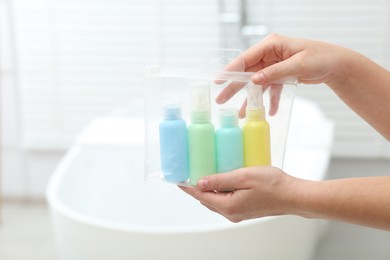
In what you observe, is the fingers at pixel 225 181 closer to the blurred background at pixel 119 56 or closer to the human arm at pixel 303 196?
the human arm at pixel 303 196

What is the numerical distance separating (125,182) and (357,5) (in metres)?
1.07

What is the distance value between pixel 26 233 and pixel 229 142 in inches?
→ 71.7

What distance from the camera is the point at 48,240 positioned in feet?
8.52

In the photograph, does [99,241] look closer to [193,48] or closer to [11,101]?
[193,48]

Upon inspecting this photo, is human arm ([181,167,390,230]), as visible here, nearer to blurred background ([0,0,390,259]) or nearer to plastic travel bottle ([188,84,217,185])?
plastic travel bottle ([188,84,217,185])

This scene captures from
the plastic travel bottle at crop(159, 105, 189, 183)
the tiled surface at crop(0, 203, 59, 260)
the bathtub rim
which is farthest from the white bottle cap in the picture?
the tiled surface at crop(0, 203, 59, 260)

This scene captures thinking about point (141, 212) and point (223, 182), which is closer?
point (223, 182)

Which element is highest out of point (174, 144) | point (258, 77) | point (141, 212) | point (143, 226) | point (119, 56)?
point (258, 77)

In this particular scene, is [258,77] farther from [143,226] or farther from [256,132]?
[143,226]

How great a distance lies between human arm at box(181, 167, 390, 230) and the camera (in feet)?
3.33

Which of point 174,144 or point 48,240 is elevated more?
point 174,144

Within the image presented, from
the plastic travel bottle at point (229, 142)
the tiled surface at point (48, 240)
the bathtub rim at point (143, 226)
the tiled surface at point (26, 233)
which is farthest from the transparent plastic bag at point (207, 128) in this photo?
the tiled surface at point (26, 233)

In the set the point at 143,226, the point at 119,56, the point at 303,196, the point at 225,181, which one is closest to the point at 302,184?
the point at 303,196

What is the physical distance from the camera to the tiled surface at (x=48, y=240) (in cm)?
233
